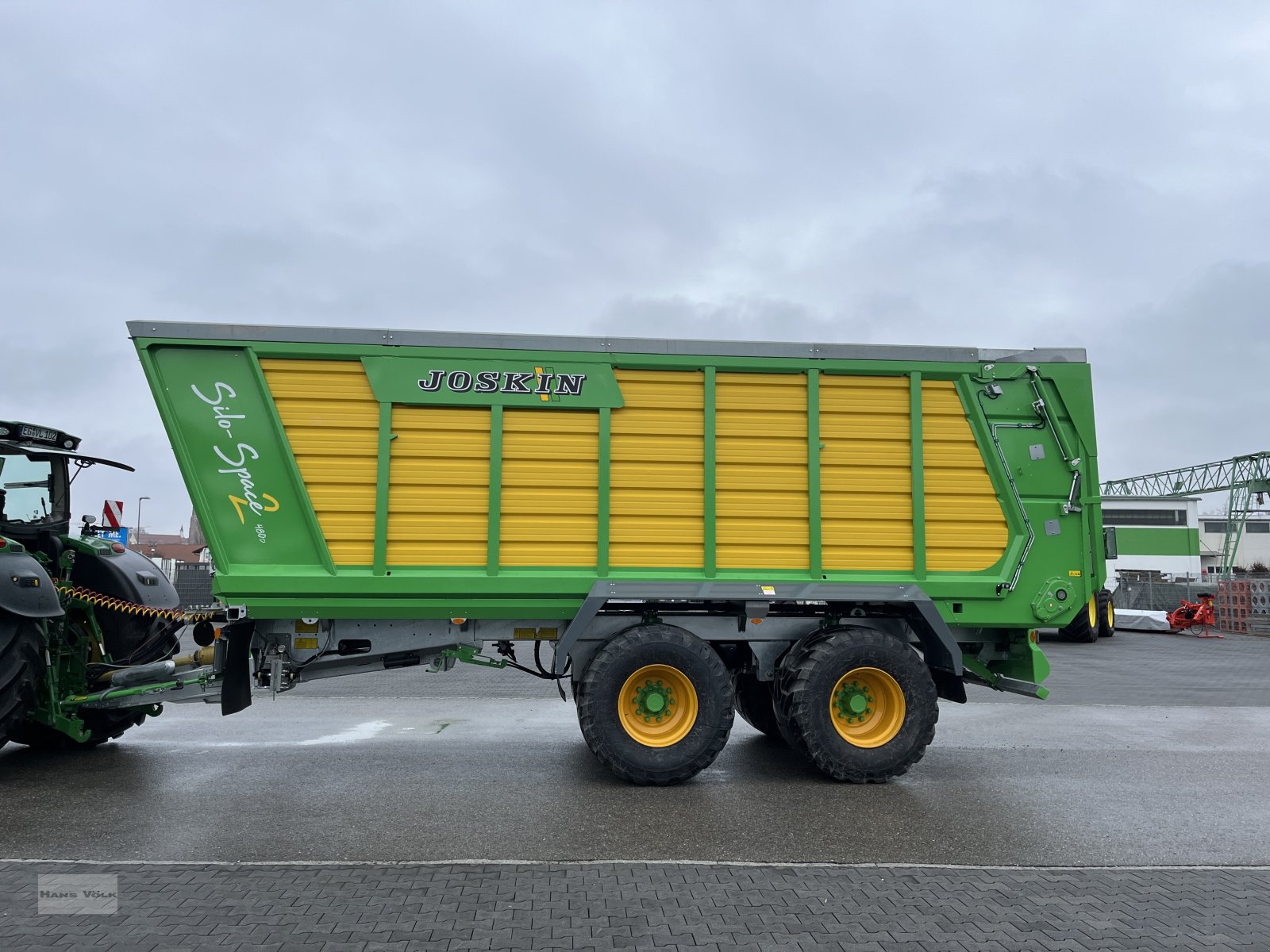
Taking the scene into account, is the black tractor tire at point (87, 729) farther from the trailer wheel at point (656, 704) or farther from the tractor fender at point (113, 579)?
the trailer wheel at point (656, 704)

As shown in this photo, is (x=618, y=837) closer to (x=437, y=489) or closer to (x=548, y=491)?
(x=548, y=491)

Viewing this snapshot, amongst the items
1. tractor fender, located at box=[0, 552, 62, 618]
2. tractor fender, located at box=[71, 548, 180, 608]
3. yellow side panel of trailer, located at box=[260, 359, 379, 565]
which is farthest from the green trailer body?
tractor fender, located at box=[71, 548, 180, 608]

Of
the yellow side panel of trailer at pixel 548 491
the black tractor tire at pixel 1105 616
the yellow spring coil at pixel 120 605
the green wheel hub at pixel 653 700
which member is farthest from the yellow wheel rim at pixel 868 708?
the black tractor tire at pixel 1105 616

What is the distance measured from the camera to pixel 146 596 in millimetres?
7461

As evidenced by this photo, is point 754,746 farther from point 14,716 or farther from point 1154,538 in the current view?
point 1154,538

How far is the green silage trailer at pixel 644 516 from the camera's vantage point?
6.17 meters

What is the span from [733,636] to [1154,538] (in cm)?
5507

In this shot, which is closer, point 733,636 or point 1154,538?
point 733,636

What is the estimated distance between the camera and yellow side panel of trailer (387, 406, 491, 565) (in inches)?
246

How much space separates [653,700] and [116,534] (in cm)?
626

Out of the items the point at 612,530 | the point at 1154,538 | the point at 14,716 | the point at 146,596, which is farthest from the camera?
the point at 1154,538

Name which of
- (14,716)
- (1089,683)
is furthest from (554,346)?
(1089,683)

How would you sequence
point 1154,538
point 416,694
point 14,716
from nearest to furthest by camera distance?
point 14,716 < point 416,694 < point 1154,538

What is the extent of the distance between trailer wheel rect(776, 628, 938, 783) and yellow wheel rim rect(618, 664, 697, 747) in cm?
73
